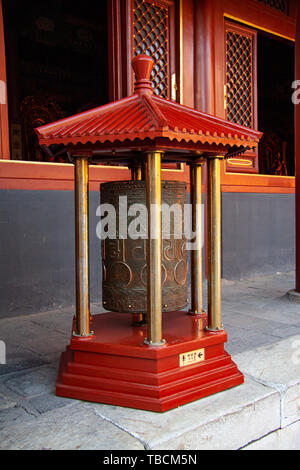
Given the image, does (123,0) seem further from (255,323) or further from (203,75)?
(255,323)

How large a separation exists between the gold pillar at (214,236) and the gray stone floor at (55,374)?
1.80 ft

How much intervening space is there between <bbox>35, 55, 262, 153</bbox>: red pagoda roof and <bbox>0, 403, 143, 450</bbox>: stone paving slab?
4.92ft

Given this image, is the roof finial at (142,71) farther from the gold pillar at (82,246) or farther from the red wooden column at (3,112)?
the red wooden column at (3,112)

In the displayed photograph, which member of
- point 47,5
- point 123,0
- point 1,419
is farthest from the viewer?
point 47,5

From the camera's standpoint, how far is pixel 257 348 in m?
3.29

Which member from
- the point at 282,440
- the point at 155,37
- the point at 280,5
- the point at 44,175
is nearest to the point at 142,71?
the point at 44,175

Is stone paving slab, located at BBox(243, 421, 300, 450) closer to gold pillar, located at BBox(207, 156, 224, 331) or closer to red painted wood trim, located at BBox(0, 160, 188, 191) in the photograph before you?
gold pillar, located at BBox(207, 156, 224, 331)

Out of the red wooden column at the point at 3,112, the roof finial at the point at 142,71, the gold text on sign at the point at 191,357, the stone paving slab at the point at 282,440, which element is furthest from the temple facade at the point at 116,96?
the stone paving slab at the point at 282,440

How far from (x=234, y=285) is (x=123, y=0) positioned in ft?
13.4

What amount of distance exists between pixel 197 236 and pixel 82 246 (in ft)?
3.22

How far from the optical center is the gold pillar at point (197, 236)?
315cm

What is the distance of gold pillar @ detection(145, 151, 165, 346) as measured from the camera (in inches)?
95.4

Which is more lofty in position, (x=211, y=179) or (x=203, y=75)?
(x=203, y=75)
